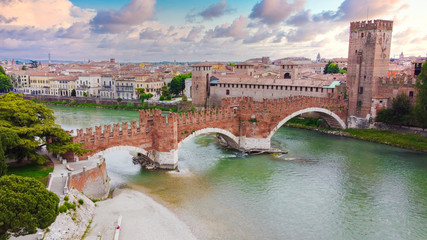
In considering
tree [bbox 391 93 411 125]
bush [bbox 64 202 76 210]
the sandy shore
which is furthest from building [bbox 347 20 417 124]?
bush [bbox 64 202 76 210]

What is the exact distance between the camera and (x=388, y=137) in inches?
955

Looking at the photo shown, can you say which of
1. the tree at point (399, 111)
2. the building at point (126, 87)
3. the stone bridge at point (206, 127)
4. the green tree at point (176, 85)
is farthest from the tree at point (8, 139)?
the building at point (126, 87)

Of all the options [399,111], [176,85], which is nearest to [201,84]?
[176,85]

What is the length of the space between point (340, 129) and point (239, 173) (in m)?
12.8

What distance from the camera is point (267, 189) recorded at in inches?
620

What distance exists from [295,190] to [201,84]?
904 inches

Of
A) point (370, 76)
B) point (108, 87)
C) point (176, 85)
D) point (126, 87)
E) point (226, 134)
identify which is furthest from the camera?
point (108, 87)

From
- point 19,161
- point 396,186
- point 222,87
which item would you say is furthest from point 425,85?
point 19,161

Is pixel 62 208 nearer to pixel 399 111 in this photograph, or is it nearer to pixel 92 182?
pixel 92 182

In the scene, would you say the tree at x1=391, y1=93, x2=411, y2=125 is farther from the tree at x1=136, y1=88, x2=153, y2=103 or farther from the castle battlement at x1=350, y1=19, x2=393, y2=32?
the tree at x1=136, y1=88, x2=153, y2=103

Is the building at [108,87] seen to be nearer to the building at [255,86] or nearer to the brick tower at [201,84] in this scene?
the brick tower at [201,84]

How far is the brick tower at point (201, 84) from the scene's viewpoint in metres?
37.1

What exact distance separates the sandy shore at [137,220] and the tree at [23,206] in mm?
2227

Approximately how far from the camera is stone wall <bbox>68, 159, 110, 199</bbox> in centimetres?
1248
